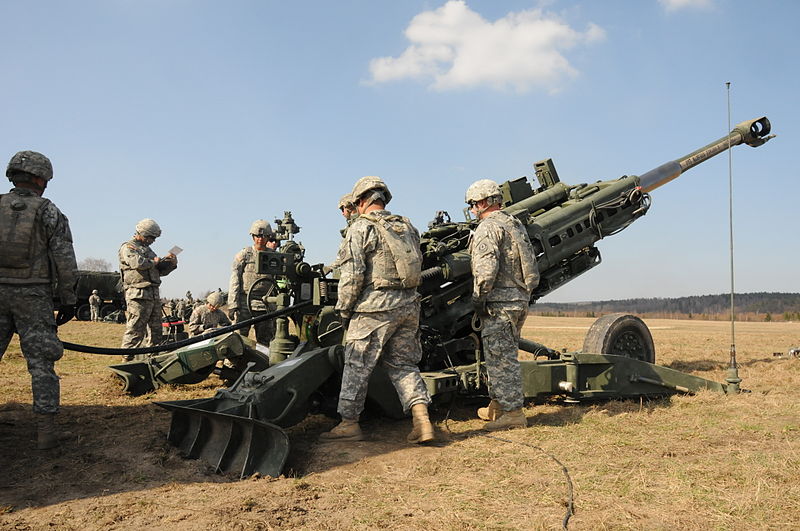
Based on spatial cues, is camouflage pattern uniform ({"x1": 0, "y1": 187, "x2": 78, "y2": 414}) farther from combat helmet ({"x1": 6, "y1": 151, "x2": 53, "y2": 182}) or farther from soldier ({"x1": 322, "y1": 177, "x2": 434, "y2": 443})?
soldier ({"x1": 322, "y1": 177, "x2": 434, "y2": 443})

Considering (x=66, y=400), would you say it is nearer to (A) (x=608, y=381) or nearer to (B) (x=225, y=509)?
(B) (x=225, y=509)

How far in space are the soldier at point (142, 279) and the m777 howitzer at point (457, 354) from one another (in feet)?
10.2

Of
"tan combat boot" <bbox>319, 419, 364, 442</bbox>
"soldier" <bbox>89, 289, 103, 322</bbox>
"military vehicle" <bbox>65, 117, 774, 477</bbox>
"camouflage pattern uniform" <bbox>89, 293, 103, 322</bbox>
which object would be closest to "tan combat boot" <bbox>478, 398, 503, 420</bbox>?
"military vehicle" <bbox>65, 117, 774, 477</bbox>

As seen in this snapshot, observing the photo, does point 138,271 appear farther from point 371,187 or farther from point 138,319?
point 371,187

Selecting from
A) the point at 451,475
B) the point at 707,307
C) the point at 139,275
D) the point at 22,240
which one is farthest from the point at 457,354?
the point at 707,307

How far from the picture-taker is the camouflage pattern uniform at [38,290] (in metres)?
4.41

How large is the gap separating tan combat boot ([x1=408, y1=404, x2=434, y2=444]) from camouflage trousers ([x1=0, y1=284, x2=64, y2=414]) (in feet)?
8.51

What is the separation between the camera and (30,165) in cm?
455

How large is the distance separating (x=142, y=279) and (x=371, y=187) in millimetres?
4488

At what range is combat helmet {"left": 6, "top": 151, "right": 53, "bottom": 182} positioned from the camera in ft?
14.9

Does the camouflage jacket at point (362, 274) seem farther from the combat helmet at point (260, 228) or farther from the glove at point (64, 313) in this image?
Answer: the combat helmet at point (260, 228)

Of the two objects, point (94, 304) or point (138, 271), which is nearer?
point (138, 271)

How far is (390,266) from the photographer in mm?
4582

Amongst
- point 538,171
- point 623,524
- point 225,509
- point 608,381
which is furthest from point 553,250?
point 225,509
